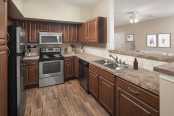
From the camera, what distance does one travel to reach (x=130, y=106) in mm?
1366

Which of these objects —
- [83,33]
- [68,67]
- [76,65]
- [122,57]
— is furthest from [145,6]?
[68,67]

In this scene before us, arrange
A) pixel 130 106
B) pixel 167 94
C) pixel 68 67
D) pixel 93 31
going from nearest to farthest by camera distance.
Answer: pixel 167 94 < pixel 130 106 < pixel 93 31 < pixel 68 67

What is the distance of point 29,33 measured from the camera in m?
3.29

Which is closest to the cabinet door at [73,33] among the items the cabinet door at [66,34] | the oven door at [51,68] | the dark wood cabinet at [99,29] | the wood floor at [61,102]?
the cabinet door at [66,34]

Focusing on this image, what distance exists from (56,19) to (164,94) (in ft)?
10.9

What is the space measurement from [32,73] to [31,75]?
6 centimetres

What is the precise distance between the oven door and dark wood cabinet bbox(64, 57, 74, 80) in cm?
16

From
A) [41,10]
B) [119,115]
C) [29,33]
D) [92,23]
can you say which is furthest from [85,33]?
[119,115]

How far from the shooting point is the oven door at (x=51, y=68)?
10.3 feet

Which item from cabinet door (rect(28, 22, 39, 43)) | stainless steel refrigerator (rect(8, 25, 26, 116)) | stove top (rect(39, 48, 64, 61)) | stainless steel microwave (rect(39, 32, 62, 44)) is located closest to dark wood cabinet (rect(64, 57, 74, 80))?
stove top (rect(39, 48, 64, 61))

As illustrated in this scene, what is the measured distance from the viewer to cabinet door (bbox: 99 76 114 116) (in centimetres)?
177

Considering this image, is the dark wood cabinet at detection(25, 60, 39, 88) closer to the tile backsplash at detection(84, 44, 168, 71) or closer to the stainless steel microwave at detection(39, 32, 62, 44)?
the stainless steel microwave at detection(39, 32, 62, 44)

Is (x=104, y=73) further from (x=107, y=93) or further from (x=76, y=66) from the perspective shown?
(x=76, y=66)

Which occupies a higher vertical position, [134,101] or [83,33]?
[83,33]
